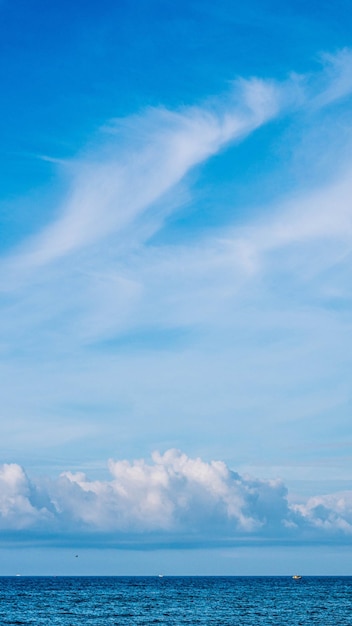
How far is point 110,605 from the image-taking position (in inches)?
6585

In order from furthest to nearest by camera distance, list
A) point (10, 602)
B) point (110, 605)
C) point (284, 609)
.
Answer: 1. point (10, 602)
2. point (110, 605)
3. point (284, 609)

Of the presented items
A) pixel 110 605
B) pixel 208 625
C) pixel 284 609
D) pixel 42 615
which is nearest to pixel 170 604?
pixel 110 605

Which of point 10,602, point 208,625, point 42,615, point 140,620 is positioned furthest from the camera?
point 10,602

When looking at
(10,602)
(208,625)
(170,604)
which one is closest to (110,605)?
(170,604)

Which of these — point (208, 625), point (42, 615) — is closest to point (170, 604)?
point (42, 615)

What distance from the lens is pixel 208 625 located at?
392 feet

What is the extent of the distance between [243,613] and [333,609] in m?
24.5

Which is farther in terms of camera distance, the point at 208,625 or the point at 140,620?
the point at 140,620

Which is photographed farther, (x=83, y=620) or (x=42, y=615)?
(x=42, y=615)

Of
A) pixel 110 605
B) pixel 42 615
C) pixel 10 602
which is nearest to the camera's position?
pixel 42 615

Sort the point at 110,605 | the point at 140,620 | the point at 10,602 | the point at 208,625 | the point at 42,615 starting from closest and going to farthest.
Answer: the point at 208,625
the point at 140,620
the point at 42,615
the point at 110,605
the point at 10,602

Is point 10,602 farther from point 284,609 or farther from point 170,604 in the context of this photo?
point 284,609

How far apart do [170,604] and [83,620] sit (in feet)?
159

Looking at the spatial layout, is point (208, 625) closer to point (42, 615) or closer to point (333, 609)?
point (42, 615)
